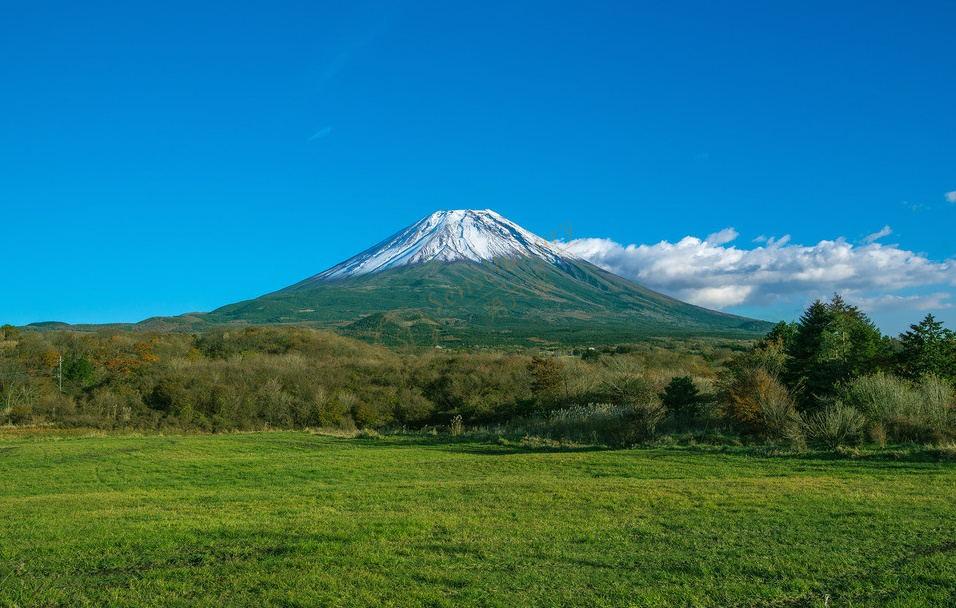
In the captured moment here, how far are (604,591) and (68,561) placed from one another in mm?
6263

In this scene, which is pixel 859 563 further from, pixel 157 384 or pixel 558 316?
pixel 558 316

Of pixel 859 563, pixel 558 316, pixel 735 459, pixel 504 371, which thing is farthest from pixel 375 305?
pixel 859 563

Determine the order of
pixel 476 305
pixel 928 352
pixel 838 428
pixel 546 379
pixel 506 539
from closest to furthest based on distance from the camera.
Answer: pixel 506 539 < pixel 838 428 < pixel 928 352 < pixel 546 379 < pixel 476 305

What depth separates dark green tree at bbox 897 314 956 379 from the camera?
83.0ft

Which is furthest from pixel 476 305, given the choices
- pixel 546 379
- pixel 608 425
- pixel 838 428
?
pixel 838 428

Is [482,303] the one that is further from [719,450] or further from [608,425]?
[719,450]

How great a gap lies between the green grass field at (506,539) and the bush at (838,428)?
239 cm

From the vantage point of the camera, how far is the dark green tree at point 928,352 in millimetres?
25297

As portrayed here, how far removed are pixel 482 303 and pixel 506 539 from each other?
14642 centimetres

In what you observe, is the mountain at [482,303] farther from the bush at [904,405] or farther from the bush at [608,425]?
the bush at [904,405]

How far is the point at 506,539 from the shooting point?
874 cm

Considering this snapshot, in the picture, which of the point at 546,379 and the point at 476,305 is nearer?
the point at 546,379

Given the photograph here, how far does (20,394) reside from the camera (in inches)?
2124

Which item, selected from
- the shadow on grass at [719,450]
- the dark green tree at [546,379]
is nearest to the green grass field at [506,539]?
the shadow on grass at [719,450]
